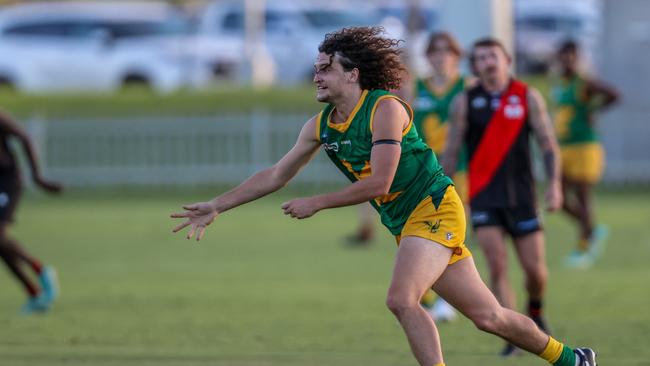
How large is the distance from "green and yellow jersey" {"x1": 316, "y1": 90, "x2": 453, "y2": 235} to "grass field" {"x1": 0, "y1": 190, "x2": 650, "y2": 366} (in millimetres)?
2282

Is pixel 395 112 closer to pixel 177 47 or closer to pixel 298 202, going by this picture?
pixel 298 202

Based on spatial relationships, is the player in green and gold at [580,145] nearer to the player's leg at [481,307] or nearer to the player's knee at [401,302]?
the player's leg at [481,307]

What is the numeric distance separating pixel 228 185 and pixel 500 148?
18239mm

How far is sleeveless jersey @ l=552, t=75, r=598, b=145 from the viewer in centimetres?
1755

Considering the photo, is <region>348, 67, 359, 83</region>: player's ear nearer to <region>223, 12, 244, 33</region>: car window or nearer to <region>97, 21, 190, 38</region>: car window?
<region>97, 21, 190, 38</region>: car window

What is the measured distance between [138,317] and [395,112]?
585cm

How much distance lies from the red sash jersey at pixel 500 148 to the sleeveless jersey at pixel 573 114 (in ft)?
23.9

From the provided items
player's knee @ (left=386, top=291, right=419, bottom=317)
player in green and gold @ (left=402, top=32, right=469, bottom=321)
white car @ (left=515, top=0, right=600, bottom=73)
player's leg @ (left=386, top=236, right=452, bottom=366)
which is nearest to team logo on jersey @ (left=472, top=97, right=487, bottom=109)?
player in green and gold @ (left=402, top=32, right=469, bottom=321)

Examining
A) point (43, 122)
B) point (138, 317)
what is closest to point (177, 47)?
point (43, 122)

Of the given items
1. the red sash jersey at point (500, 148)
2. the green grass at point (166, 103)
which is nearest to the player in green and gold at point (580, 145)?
the red sash jersey at point (500, 148)

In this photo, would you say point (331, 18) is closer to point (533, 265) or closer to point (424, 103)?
point (424, 103)

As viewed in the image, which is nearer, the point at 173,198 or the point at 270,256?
the point at 270,256

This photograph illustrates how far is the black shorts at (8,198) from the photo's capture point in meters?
12.9

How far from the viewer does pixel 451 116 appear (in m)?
A: 10.5
